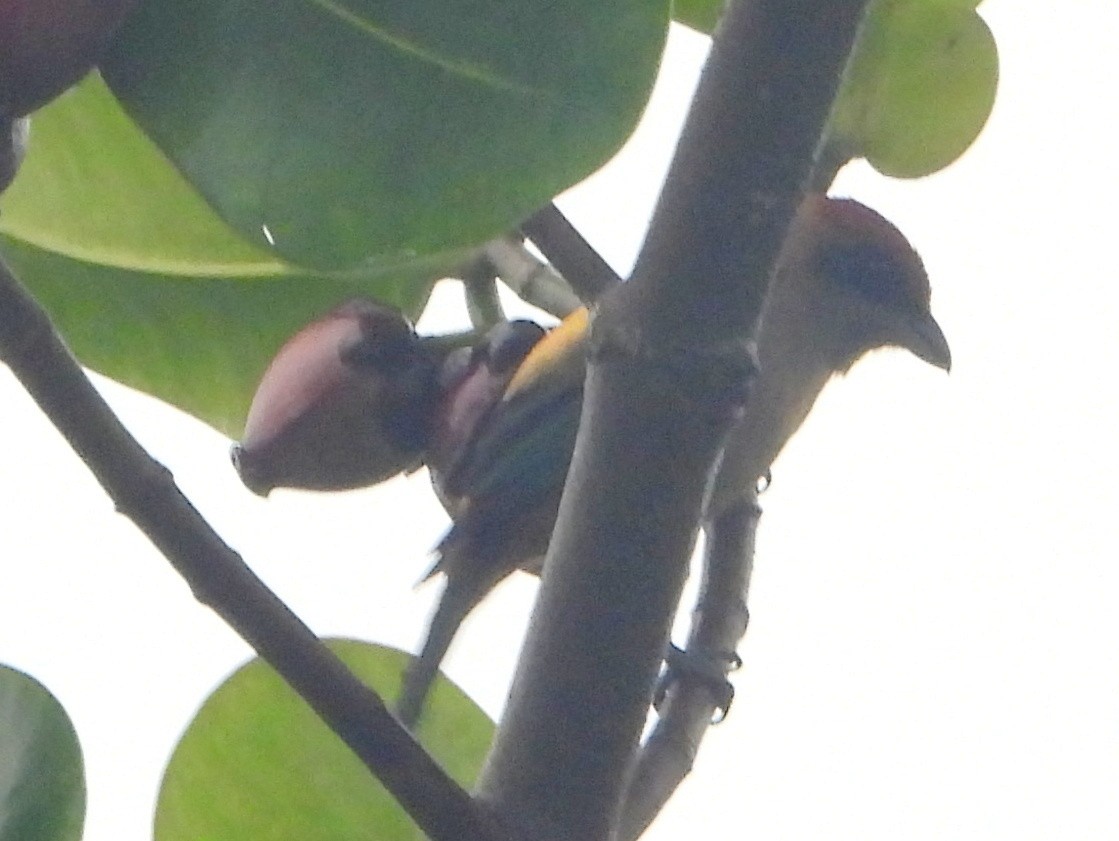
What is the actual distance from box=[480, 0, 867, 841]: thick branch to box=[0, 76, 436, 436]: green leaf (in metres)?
0.45

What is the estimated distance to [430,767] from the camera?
0.58 metres

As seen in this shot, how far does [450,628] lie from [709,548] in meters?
0.23

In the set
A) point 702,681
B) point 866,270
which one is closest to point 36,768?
point 702,681

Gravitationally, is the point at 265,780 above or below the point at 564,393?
below

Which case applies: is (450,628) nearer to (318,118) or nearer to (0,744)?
(0,744)

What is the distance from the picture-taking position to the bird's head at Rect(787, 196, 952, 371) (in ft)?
5.34

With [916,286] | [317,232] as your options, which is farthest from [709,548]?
[916,286]

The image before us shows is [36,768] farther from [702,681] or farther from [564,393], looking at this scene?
[564,393]

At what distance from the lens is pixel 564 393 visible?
1.34 metres

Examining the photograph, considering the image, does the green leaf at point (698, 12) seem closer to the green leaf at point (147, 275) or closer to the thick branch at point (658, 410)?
the green leaf at point (147, 275)

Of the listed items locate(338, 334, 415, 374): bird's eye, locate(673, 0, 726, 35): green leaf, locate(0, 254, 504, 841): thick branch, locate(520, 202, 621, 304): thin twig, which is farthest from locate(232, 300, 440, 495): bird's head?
locate(0, 254, 504, 841): thick branch

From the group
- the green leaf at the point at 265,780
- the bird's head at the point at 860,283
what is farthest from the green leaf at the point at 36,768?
the bird's head at the point at 860,283

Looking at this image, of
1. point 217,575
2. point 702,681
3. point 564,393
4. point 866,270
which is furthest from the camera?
point 866,270

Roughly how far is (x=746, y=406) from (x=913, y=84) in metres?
0.41
